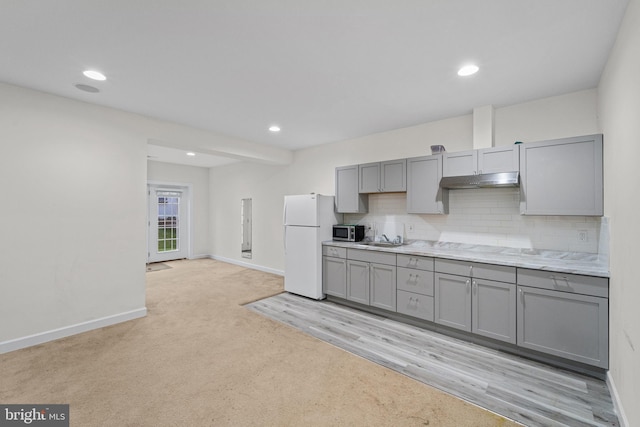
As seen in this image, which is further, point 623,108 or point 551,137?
point 551,137

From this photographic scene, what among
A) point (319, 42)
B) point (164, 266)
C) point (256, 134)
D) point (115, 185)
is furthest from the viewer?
point (164, 266)

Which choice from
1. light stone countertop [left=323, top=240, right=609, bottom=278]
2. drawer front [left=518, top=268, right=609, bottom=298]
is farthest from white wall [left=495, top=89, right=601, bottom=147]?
drawer front [left=518, top=268, right=609, bottom=298]

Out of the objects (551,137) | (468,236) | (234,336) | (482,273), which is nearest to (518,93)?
(551,137)

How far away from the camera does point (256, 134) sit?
4.66 m

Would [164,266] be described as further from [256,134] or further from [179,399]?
[179,399]

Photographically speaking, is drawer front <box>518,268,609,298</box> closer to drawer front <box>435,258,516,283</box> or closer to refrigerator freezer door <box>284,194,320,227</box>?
drawer front <box>435,258,516,283</box>

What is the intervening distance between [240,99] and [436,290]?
3172mm

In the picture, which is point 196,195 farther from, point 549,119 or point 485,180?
point 549,119

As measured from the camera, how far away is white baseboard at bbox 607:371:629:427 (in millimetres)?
1832

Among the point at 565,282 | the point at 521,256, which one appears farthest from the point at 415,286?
the point at 565,282

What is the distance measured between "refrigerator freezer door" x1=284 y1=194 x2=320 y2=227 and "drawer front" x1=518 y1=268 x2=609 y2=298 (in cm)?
275

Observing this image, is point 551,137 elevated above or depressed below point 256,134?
below

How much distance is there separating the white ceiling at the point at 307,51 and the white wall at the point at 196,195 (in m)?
4.39

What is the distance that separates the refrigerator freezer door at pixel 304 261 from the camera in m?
4.50
